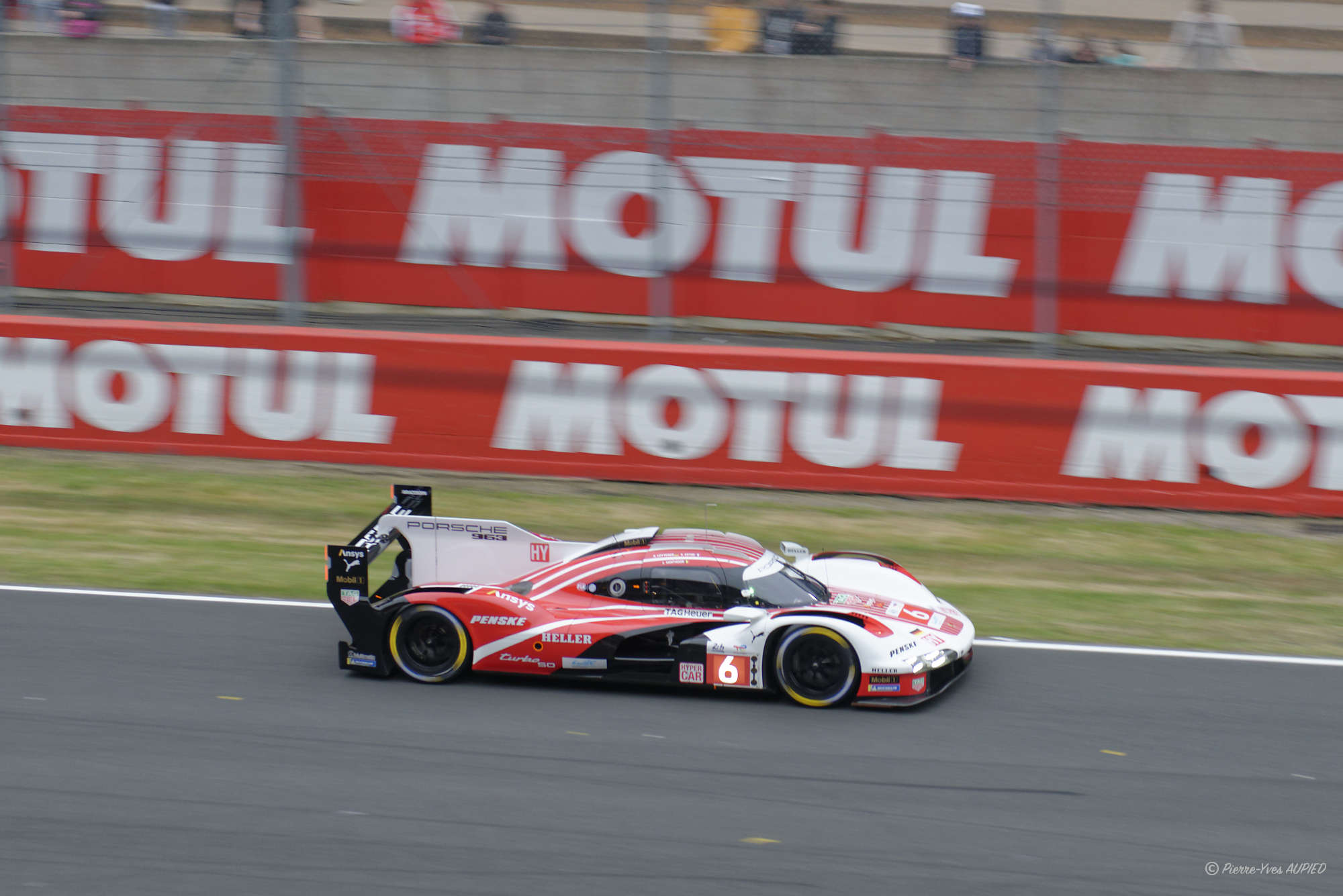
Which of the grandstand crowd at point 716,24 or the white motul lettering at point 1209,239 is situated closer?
the grandstand crowd at point 716,24

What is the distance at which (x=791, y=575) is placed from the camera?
26.2 ft

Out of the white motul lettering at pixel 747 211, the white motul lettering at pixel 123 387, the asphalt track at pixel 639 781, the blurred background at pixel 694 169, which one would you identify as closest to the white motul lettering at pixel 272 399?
the white motul lettering at pixel 123 387

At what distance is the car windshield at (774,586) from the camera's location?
25.3 feet

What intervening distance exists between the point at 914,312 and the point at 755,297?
1.76m

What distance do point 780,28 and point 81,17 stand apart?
760cm

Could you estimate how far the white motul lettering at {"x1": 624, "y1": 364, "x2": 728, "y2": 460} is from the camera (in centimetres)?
1193

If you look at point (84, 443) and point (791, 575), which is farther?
point (84, 443)

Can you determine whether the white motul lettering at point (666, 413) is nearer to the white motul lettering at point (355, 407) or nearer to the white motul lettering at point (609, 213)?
the white motul lettering at point (355, 407)

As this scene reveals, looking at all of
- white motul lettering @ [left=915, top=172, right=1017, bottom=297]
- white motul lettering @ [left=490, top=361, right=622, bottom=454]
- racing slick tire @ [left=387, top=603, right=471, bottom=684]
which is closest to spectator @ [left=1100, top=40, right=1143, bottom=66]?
white motul lettering @ [left=915, top=172, right=1017, bottom=297]

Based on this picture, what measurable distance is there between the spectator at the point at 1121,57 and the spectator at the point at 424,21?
692 cm

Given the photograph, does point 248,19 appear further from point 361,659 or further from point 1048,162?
point 361,659

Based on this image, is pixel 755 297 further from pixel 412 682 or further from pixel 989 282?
pixel 412 682

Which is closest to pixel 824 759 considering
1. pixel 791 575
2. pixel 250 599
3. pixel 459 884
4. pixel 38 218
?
pixel 791 575

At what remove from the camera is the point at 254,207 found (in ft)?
50.9
